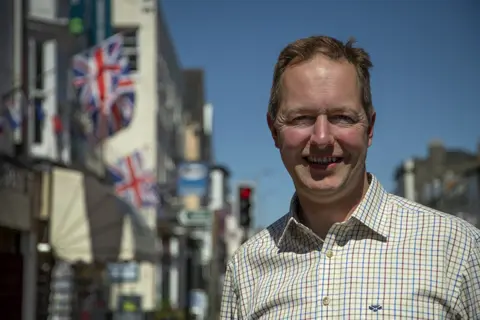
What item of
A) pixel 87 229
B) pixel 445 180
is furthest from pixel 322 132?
pixel 445 180

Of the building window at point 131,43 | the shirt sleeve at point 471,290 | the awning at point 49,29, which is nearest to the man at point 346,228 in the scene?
the shirt sleeve at point 471,290

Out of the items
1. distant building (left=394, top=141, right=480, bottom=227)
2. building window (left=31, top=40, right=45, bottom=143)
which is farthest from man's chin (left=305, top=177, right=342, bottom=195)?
distant building (left=394, top=141, right=480, bottom=227)

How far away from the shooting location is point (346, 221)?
296 cm

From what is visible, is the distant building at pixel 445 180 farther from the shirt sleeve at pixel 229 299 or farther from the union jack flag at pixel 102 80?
the shirt sleeve at pixel 229 299

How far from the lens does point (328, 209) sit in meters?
3.01

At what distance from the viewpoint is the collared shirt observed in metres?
2.81

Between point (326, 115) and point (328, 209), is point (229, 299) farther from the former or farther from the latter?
point (326, 115)

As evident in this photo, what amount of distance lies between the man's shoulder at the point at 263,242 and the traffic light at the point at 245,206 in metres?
22.5

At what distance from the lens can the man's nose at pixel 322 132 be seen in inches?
116

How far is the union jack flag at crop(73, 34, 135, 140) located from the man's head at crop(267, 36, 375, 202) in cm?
1748

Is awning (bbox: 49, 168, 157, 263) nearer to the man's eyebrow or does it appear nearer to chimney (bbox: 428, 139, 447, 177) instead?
the man's eyebrow

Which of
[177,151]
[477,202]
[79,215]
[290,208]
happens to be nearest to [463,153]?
[477,202]

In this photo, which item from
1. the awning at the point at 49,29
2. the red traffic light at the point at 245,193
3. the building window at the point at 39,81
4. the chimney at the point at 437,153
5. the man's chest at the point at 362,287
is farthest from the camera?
the chimney at the point at 437,153

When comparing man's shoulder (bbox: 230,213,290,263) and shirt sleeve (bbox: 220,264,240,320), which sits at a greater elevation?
man's shoulder (bbox: 230,213,290,263)
